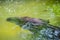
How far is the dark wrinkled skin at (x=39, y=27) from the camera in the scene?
4.48 ft

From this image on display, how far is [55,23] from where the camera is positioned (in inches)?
59.3

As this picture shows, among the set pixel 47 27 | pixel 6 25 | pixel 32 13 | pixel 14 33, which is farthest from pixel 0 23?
pixel 47 27

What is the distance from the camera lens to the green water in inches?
55.3

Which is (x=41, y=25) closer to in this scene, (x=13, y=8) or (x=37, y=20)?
(x=37, y=20)

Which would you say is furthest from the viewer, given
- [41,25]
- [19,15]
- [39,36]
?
[19,15]

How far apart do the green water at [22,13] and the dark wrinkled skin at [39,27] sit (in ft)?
0.17

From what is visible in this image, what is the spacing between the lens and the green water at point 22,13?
1.40 metres

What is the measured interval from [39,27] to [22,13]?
0.96ft

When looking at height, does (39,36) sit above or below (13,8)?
below

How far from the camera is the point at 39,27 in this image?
1.46 m

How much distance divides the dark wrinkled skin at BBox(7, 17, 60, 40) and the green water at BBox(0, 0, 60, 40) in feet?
0.17

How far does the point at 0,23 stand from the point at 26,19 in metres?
0.26

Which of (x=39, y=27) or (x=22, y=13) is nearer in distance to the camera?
(x=39, y=27)

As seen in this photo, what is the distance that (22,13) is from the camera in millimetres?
1650
